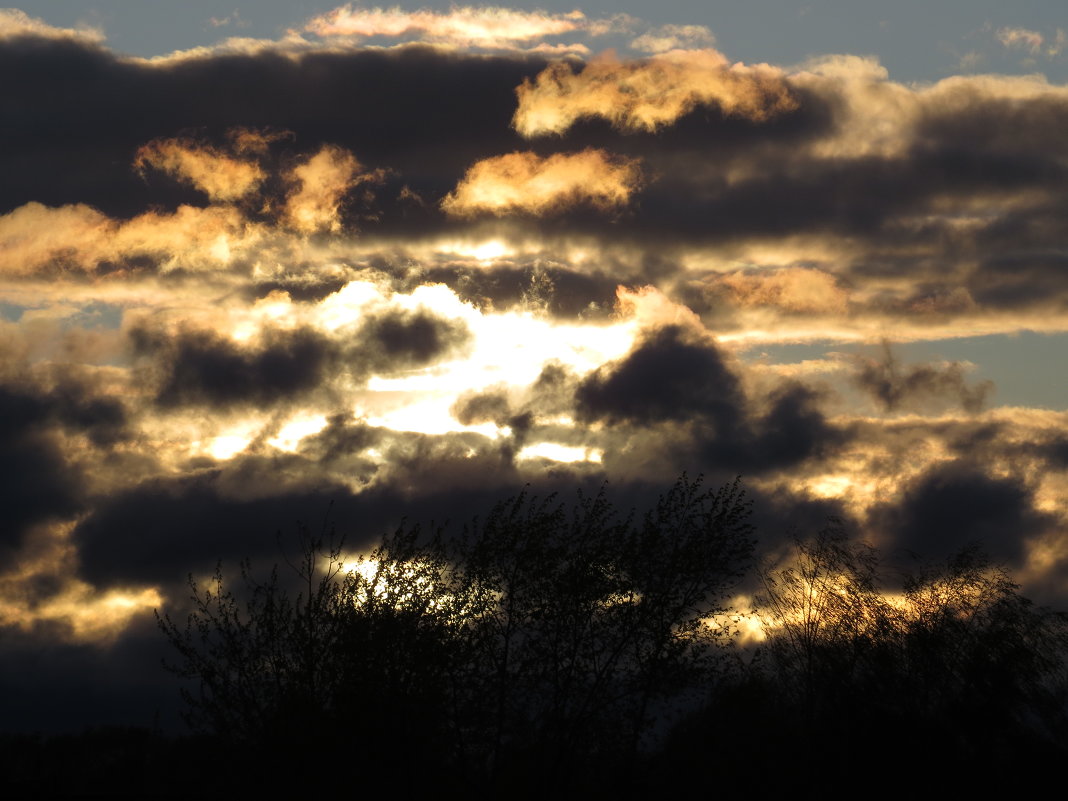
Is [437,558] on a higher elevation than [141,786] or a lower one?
higher

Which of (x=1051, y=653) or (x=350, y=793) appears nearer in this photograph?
(x=350, y=793)

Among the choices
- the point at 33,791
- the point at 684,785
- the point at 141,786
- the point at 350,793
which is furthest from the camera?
the point at 141,786

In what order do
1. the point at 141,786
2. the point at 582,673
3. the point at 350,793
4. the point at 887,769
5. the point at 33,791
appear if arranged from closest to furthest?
the point at 350,793, the point at 582,673, the point at 887,769, the point at 33,791, the point at 141,786

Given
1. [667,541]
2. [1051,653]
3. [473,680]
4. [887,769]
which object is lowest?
[887,769]

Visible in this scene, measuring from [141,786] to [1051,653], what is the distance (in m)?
67.0

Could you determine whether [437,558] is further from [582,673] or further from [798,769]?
[798,769]

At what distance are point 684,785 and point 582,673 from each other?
72.6 ft

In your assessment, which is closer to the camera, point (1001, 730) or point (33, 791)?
point (1001, 730)

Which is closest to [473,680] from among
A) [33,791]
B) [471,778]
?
[471,778]

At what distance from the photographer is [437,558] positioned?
2130 inches

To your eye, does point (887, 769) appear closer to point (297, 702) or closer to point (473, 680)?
point (473, 680)

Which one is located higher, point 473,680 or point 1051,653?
point 473,680

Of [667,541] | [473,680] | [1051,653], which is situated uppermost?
[667,541]

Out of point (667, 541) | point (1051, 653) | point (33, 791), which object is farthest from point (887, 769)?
point (33, 791)
